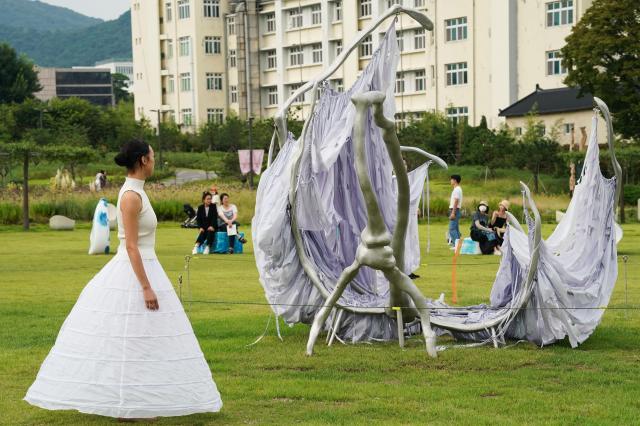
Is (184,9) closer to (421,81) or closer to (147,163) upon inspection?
(421,81)

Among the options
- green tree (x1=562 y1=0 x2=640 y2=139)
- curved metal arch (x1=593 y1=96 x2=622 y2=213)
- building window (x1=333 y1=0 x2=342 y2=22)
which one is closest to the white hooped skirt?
curved metal arch (x1=593 y1=96 x2=622 y2=213)

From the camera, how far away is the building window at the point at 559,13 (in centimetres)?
7269

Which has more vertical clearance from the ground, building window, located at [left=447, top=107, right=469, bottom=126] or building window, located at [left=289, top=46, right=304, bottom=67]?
building window, located at [left=289, top=46, right=304, bottom=67]

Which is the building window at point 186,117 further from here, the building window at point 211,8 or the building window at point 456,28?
the building window at point 456,28

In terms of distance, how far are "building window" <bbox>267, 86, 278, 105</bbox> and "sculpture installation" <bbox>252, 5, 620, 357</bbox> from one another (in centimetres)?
8664

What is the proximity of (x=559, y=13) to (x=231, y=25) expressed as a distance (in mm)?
37796

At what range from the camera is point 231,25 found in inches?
4087

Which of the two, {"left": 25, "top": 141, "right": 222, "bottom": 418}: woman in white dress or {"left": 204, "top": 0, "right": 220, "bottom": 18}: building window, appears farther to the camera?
{"left": 204, "top": 0, "right": 220, "bottom": 18}: building window

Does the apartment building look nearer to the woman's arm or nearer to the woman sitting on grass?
the woman sitting on grass

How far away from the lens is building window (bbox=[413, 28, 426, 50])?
85.8 meters

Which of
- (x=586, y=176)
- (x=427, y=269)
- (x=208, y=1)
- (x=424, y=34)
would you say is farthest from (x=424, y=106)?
(x=586, y=176)

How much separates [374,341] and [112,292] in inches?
192

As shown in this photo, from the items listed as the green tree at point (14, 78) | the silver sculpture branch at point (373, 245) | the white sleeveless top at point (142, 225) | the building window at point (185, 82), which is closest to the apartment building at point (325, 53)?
the building window at point (185, 82)

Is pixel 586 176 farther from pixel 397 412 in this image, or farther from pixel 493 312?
pixel 397 412
